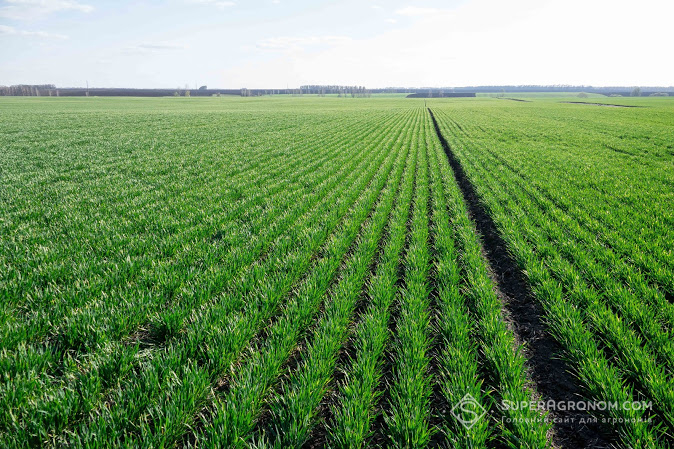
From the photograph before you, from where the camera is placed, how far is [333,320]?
4.38 meters

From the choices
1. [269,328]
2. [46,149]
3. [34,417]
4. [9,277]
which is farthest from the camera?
[46,149]

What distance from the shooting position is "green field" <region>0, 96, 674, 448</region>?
9.66ft

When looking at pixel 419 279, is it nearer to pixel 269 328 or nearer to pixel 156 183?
pixel 269 328

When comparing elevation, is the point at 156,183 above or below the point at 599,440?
above

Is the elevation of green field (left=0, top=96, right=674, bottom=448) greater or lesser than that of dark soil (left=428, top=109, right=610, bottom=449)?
greater

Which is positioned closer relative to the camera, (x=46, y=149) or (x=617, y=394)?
(x=617, y=394)

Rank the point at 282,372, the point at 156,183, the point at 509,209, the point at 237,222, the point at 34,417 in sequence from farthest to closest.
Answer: the point at 156,183
the point at 509,209
the point at 237,222
the point at 282,372
the point at 34,417

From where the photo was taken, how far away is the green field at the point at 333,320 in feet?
9.66

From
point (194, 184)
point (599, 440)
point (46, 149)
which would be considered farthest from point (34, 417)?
point (46, 149)

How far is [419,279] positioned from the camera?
5.70 m

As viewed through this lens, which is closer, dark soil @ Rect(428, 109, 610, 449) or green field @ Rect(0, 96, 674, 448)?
green field @ Rect(0, 96, 674, 448)

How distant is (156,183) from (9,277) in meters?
7.71

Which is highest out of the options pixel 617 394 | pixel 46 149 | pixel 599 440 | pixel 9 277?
pixel 46 149

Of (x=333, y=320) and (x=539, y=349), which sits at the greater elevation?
(x=333, y=320)
